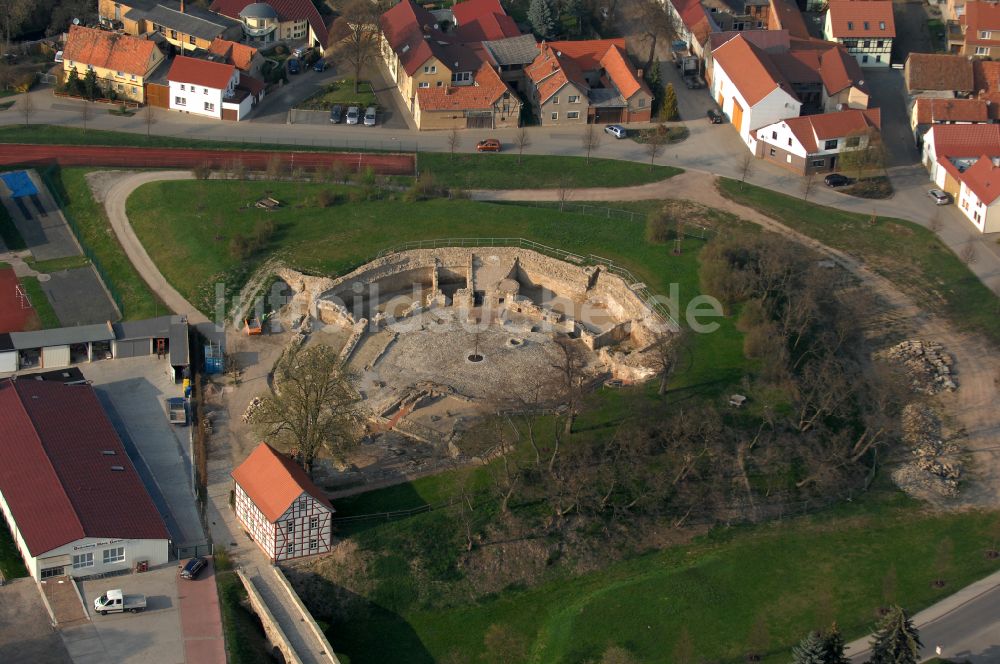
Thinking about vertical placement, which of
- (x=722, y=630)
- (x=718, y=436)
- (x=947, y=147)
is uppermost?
(x=947, y=147)

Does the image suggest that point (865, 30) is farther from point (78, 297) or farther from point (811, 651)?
point (811, 651)

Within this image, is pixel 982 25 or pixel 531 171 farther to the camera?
pixel 982 25

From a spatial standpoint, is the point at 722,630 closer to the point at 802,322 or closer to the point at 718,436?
the point at 718,436

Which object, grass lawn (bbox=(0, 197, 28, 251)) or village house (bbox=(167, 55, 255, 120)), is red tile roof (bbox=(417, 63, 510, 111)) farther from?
grass lawn (bbox=(0, 197, 28, 251))

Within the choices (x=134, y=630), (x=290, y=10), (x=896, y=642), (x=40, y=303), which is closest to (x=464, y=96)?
(x=290, y=10)

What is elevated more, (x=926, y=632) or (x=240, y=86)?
(x=240, y=86)

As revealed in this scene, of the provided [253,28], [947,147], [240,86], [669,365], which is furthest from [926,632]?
[253,28]

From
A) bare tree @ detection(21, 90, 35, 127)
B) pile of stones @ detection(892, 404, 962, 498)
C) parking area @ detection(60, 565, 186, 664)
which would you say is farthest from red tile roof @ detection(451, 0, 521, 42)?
parking area @ detection(60, 565, 186, 664)

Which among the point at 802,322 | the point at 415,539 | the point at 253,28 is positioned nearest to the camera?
the point at 415,539
